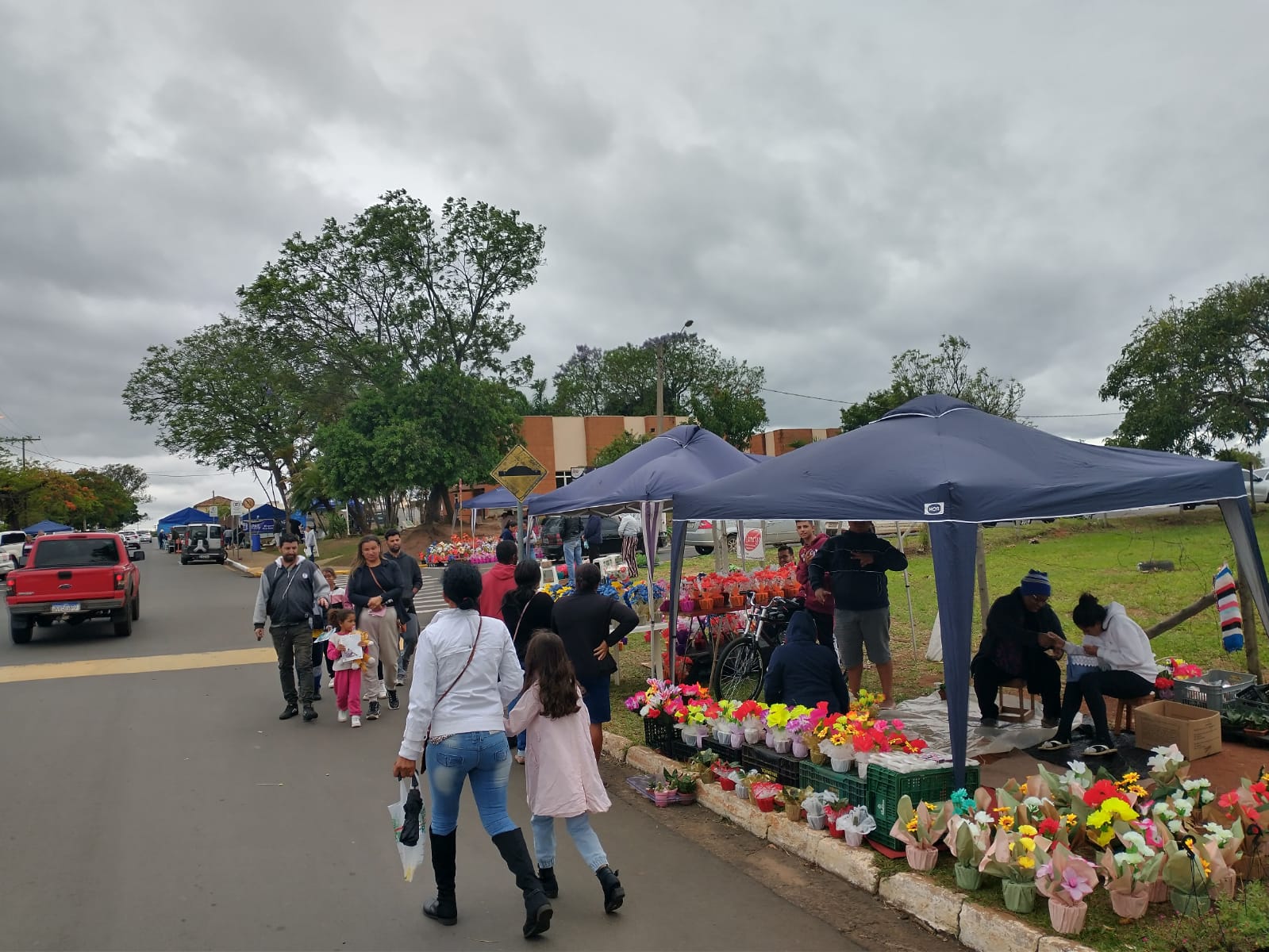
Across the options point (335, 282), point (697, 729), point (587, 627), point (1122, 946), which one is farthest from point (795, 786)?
point (335, 282)

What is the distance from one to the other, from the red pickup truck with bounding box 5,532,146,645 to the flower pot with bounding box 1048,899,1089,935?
1536 centimetres

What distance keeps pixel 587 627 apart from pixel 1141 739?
4.36m

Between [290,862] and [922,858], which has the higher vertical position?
[922,858]

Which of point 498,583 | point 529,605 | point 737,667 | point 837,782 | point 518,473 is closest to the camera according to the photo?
point 837,782

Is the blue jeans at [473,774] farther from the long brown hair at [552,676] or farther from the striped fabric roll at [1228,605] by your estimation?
the striped fabric roll at [1228,605]

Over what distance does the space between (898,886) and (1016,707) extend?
13.7 feet

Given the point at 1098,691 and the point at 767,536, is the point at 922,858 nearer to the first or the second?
the point at 1098,691

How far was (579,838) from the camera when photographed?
14.1 ft

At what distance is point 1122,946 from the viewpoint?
3.65m

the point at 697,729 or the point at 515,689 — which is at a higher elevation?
the point at 515,689

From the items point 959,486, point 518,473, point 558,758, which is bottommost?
point 558,758

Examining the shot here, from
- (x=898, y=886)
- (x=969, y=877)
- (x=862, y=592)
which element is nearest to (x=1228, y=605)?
(x=862, y=592)

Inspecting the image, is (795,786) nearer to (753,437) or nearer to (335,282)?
(335,282)

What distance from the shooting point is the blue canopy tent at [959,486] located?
5.16 metres
